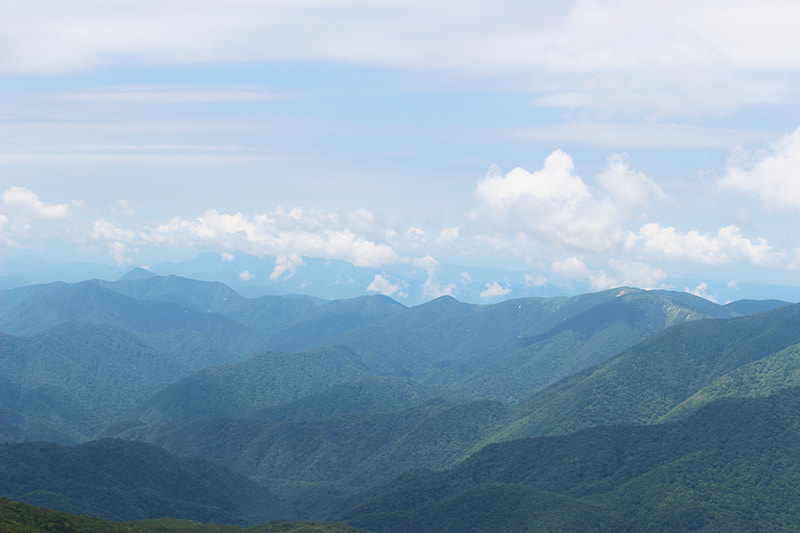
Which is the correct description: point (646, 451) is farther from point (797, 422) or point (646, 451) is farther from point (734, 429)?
point (797, 422)

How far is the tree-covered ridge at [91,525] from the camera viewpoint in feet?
360

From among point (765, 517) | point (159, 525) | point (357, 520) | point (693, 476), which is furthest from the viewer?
point (357, 520)

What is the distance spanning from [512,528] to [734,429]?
72843 millimetres

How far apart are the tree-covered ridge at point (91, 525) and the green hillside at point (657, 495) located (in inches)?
1311

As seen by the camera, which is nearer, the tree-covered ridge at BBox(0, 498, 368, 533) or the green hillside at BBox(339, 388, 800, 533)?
the tree-covered ridge at BBox(0, 498, 368, 533)

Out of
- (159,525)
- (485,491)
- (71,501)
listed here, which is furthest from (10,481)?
(485,491)

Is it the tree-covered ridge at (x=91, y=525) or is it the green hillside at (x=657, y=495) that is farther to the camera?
the green hillside at (x=657, y=495)

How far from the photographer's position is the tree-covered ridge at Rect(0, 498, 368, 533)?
110 m

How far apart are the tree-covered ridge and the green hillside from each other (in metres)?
33.3

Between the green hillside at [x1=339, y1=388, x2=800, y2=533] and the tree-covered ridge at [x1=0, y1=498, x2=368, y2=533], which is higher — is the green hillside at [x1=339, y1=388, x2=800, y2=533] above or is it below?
below

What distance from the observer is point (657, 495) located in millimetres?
171750

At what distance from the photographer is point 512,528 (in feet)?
553

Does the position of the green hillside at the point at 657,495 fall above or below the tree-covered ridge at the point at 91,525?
below

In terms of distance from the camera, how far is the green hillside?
164m
